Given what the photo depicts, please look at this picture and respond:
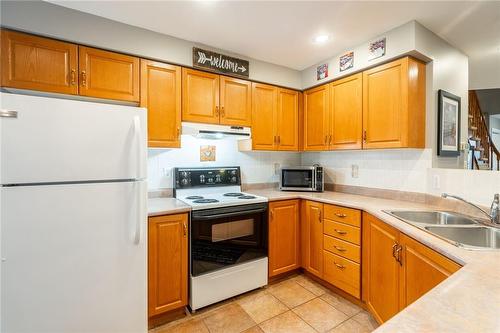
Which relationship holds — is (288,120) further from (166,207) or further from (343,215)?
(166,207)

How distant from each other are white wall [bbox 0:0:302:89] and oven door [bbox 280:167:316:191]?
1510 millimetres

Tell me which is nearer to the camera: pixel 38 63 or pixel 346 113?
pixel 38 63

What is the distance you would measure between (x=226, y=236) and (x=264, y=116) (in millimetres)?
1399

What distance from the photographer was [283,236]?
2518 millimetres

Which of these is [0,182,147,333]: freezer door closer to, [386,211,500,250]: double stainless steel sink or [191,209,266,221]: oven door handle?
[191,209,266,221]: oven door handle

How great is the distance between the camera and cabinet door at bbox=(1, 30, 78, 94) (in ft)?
5.28

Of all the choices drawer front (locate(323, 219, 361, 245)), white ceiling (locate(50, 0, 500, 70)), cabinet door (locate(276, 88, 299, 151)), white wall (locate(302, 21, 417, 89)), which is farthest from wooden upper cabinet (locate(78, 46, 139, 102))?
drawer front (locate(323, 219, 361, 245))

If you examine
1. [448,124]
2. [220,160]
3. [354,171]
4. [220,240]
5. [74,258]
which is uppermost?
[448,124]

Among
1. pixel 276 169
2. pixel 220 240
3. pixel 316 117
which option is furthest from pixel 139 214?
pixel 316 117

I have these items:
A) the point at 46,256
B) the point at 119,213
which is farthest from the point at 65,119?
the point at 46,256

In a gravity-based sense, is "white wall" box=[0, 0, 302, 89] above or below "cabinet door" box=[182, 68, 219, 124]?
above

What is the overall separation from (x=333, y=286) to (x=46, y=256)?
89.2 inches

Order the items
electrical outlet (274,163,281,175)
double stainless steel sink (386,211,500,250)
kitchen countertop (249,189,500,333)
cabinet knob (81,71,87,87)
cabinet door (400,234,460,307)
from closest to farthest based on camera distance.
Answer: kitchen countertop (249,189,500,333)
cabinet door (400,234,460,307)
double stainless steel sink (386,211,500,250)
cabinet knob (81,71,87,87)
electrical outlet (274,163,281,175)

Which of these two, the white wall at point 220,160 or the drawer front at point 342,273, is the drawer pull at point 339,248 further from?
the white wall at point 220,160
